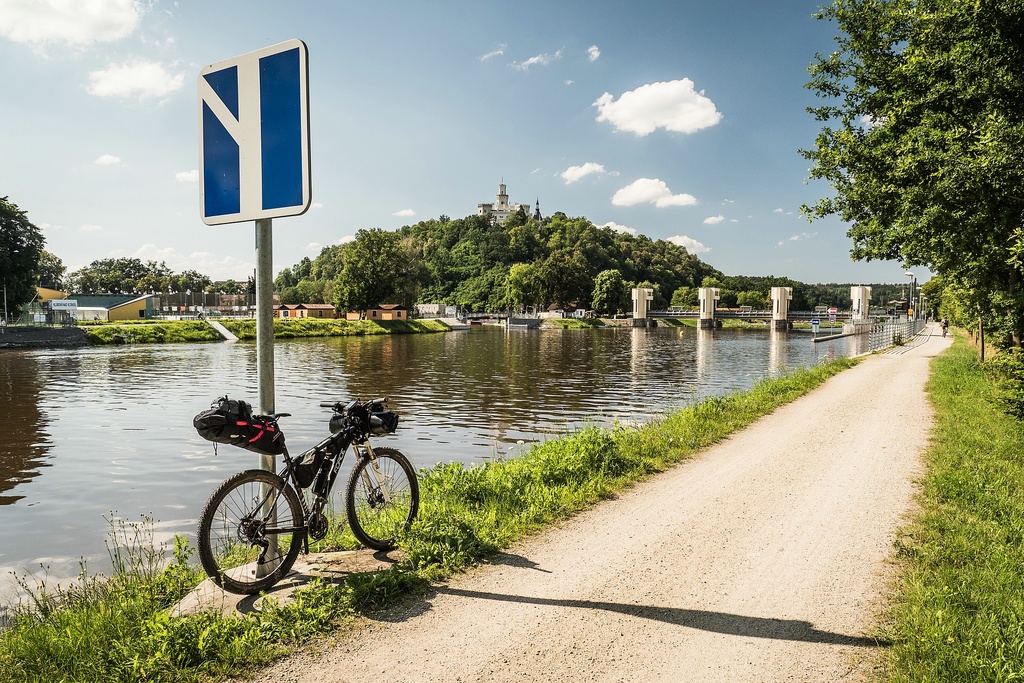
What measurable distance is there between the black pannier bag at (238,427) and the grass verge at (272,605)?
1.09 meters

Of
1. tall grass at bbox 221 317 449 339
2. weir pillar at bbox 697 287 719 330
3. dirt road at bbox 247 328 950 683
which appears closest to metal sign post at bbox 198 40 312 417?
dirt road at bbox 247 328 950 683

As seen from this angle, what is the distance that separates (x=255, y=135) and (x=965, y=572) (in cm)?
631

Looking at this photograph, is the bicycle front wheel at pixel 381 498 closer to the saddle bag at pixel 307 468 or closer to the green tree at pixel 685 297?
the saddle bag at pixel 307 468

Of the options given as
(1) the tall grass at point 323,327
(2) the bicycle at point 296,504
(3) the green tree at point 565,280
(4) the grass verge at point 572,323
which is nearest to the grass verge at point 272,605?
(2) the bicycle at point 296,504

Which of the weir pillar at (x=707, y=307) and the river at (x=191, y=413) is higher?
the weir pillar at (x=707, y=307)

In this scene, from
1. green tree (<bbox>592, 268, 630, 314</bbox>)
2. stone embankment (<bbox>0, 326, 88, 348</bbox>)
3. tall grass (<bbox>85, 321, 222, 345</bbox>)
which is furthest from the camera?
green tree (<bbox>592, 268, 630, 314</bbox>)

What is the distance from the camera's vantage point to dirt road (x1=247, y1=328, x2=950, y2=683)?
378cm

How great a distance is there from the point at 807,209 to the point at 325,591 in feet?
59.6

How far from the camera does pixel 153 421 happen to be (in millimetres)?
18594

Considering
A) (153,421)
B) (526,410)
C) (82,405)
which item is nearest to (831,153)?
(526,410)

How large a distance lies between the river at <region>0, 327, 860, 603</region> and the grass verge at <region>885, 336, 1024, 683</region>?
8369 millimetres

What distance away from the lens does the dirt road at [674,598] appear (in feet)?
12.4

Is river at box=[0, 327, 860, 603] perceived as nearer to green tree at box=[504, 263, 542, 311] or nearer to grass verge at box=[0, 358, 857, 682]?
grass verge at box=[0, 358, 857, 682]

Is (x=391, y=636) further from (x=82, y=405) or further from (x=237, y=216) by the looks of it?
(x=82, y=405)
